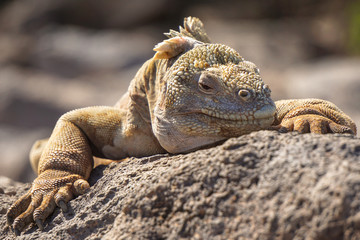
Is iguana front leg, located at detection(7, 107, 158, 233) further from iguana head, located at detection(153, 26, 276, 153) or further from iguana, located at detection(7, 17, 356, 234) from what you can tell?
iguana head, located at detection(153, 26, 276, 153)

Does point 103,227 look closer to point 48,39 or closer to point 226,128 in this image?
point 226,128

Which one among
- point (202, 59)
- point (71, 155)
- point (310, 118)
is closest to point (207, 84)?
point (202, 59)

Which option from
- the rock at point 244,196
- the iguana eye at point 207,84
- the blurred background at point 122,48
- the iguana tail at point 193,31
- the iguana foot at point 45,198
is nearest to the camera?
the rock at point 244,196

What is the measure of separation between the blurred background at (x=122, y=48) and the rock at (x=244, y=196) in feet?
38.9

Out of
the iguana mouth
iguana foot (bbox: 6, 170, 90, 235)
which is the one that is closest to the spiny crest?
the iguana mouth

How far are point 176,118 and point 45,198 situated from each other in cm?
145

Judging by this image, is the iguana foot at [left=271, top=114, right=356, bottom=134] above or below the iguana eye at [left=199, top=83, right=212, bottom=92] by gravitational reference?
below

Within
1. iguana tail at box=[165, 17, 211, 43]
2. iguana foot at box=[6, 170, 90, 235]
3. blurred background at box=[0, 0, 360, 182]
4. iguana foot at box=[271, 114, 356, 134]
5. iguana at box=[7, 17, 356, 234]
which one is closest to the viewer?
iguana foot at box=[271, 114, 356, 134]

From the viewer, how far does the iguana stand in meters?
3.73

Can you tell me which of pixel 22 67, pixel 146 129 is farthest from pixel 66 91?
pixel 146 129

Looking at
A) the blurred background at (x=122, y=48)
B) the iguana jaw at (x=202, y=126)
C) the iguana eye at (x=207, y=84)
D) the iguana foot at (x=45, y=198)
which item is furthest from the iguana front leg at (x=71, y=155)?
the blurred background at (x=122, y=48)

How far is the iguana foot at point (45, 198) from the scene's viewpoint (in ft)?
13.2

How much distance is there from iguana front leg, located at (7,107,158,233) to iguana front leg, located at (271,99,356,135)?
4.94ft

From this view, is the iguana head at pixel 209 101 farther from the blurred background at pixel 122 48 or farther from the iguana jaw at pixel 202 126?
the blurred background at pixel 122 48
